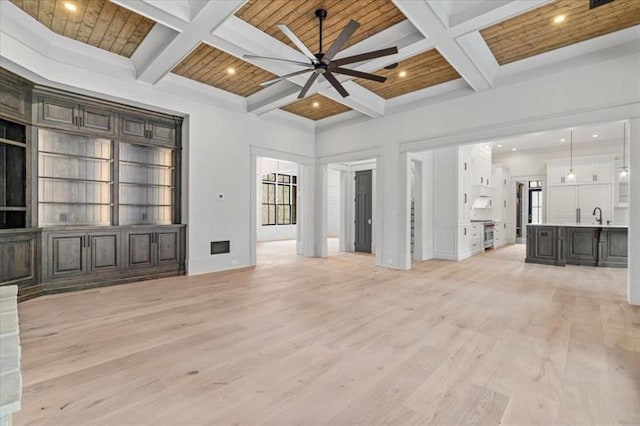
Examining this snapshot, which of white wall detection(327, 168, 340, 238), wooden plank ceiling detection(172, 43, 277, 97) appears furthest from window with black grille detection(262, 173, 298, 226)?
wooden plank ceiling detection(172, 43, 277, 97)

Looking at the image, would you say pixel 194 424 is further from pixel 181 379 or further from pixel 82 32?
pixel 82 32

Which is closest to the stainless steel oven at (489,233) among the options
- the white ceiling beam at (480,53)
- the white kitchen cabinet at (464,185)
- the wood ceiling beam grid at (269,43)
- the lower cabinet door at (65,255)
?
the white kitchen cabinet at (464,185)

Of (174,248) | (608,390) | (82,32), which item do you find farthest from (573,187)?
Answer: (82,32)

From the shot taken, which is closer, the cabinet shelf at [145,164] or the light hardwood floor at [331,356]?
the light hardwood floor at [331,356]

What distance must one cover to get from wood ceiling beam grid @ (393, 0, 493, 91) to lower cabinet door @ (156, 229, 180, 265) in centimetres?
496

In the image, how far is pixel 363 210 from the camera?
29.9 feet

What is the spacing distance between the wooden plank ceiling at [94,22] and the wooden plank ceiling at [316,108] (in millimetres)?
3054

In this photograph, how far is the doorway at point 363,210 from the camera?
29.5ft

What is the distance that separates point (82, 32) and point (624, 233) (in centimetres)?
1013

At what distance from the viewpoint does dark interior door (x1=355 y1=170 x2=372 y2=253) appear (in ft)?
29.5

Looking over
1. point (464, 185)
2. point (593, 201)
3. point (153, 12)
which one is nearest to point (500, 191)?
point (593, 201)

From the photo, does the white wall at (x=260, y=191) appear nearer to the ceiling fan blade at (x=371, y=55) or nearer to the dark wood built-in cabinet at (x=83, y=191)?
the dark wood built-in cabinet at (x=83, y=191)

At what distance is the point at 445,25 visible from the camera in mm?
3602

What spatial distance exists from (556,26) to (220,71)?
15.7 ft
